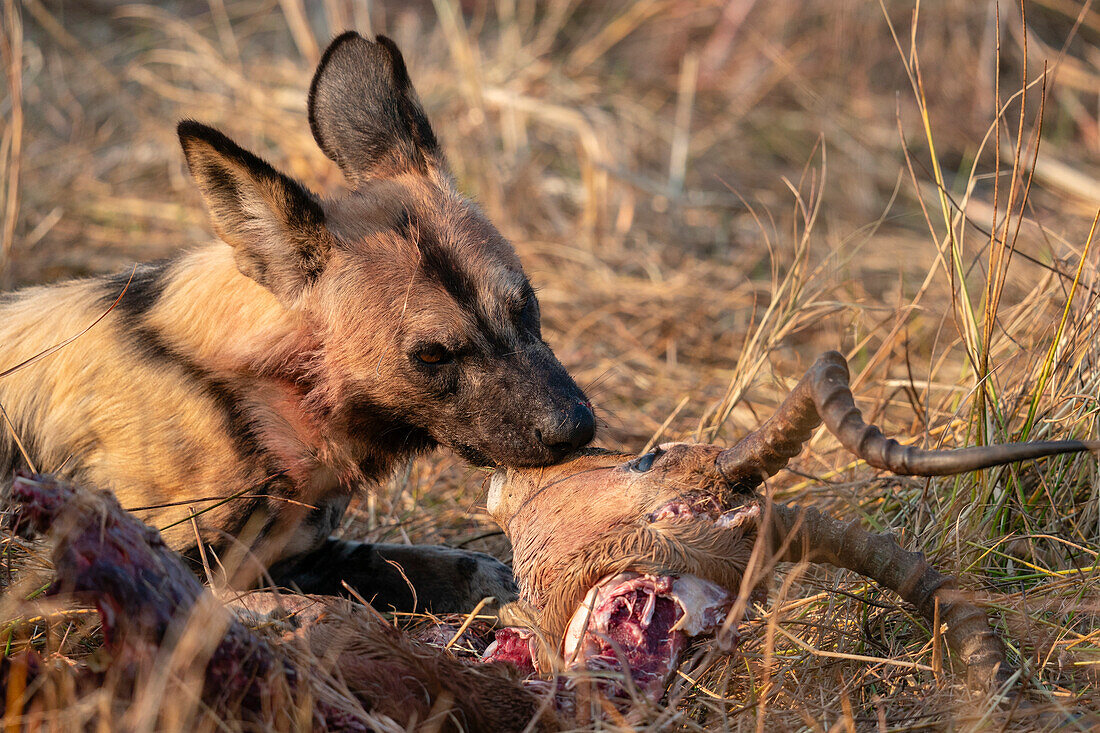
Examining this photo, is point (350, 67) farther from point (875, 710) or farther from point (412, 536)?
point (875, 710)

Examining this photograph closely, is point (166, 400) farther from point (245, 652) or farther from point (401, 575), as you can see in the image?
point (245, 652)

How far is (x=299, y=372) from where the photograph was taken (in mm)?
2887

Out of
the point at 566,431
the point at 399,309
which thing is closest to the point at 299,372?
the point at 399,309

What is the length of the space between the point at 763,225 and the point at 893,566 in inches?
143

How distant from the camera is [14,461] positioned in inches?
127

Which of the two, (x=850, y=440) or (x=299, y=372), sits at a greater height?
(x=850, y=440)

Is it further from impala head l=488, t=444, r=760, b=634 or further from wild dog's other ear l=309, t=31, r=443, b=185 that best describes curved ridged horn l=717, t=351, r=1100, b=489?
wild dog's other ear l=309, t=31, r=443, b=185

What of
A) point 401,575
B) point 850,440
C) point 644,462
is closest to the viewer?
point 850,440

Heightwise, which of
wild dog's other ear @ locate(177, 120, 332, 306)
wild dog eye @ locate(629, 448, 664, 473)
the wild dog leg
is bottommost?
the wild dog leg

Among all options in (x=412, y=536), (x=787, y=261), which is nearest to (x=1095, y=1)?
(x=787, y=261)

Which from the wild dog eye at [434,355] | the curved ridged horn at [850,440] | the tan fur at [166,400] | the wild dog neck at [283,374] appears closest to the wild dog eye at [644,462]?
the curved ridged horn at [850,440]

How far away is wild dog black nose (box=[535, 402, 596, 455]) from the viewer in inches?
101

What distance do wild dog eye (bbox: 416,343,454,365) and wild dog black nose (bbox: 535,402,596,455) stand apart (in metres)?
0.38

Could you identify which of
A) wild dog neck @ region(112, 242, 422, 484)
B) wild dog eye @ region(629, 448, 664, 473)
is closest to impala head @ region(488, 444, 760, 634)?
wild dog eye @ region(629, 448, 664, 473)
